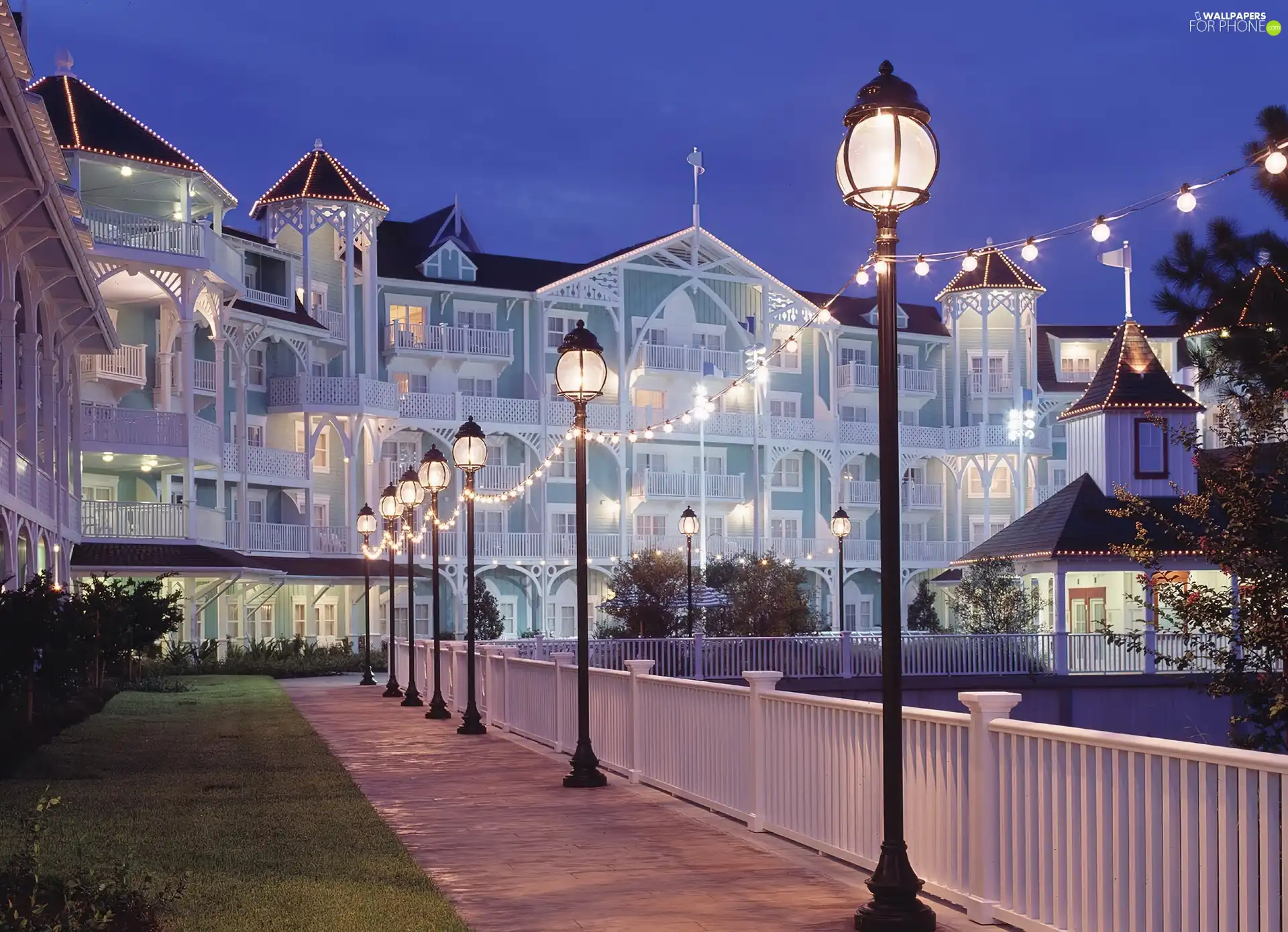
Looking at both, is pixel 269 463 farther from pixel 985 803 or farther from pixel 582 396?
pixel 985 803

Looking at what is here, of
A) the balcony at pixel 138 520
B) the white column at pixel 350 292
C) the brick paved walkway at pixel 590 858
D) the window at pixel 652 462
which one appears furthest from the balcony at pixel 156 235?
the brick paved walkway at pixel 590 858

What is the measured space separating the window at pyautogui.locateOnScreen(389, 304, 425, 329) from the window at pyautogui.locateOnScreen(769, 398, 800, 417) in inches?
546

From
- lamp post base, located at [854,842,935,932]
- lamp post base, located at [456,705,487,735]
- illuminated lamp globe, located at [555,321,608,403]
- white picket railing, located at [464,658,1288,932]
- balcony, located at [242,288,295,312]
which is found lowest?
lamp post base, located at [456,705,487,735]

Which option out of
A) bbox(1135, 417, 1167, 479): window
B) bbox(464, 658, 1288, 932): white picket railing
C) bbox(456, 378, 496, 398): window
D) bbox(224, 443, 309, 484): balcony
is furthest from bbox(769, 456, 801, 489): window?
bbox(464, 658, 1288, 932): white picket railing

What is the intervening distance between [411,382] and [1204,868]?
4946 centimetres

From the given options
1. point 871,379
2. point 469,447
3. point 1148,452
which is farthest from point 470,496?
point 871,379

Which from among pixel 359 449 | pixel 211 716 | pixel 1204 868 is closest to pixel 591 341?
pixel 1204 868

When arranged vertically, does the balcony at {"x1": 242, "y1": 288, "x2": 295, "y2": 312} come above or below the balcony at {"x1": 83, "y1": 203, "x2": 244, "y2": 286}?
below

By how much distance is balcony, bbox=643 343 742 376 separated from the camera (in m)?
56.2

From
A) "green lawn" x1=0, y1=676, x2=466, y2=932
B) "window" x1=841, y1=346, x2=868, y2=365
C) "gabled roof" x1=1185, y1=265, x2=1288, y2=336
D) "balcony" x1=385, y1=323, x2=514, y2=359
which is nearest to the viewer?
"green lawn" x1=0, y1=676, x2=466, y2=932

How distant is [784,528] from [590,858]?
1996 inches

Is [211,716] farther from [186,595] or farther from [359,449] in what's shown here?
[359,449]

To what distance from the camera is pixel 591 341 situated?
14789 mm

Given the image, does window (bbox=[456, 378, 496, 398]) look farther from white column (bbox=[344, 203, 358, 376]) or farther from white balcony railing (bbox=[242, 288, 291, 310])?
white balcony railing (bbox=[242, 288, 291, 310])
